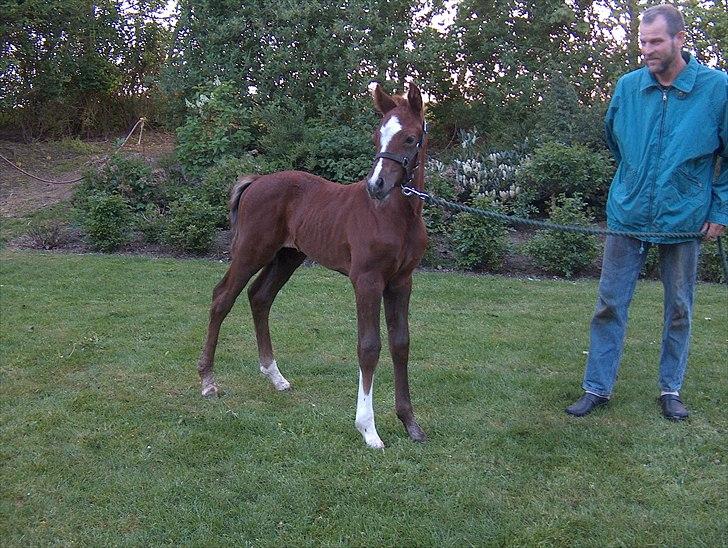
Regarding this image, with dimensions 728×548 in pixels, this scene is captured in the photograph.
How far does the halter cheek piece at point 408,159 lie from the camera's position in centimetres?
384

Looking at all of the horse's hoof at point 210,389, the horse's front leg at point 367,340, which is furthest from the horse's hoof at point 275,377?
the horse's front leg at point 367,340

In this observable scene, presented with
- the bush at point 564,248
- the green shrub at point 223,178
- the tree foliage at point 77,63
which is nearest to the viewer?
the bush at point 564,248

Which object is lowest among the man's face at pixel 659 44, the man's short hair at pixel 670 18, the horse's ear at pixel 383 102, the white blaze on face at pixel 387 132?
the white blaze on face at pixel 387 132

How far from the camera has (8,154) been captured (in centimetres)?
1355

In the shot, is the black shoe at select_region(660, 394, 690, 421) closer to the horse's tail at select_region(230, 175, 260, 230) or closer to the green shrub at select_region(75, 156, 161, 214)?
the horse's tail at select_region(230, 175, 260, 230)

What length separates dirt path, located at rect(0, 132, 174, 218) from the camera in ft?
37.7

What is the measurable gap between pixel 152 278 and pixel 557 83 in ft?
23.7

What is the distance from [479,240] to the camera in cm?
894

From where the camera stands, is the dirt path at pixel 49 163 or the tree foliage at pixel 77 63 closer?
the dirt path at pixel 49 163

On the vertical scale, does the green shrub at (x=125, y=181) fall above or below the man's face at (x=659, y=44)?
below

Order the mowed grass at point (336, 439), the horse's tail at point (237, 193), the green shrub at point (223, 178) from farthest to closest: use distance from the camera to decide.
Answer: the green shrub at point (223, 178) → the horse's tail at point (237, 193) → the mowed grass at point (336, 439)

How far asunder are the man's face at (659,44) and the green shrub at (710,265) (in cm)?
498

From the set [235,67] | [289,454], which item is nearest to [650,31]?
[289,454]

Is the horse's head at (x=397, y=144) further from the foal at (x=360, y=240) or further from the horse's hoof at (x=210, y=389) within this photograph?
the horse's hoof at (x=210, y=389)
